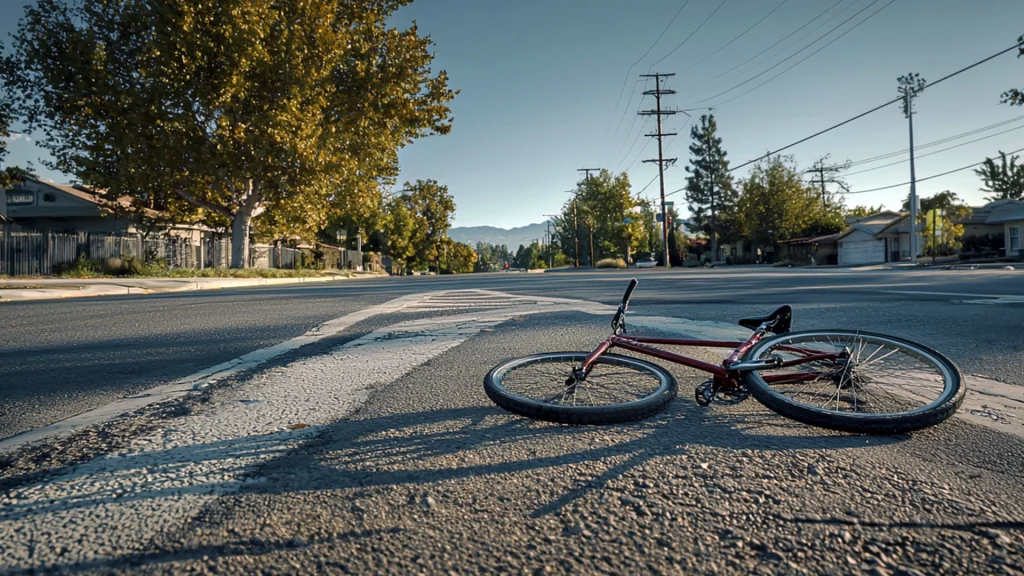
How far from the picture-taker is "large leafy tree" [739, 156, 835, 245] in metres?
61.9

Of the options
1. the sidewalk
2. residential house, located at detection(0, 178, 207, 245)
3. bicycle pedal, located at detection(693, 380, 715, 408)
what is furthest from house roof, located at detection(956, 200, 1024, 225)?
residential house, located at detection(0, 178, 207, 245)

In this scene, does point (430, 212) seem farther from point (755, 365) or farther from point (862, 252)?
point (755, 365)

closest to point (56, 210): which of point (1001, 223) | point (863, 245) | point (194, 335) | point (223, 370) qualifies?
point (194, 335)

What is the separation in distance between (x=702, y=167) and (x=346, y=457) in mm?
80381

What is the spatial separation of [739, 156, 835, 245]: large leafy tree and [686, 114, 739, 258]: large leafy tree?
8.93 metres

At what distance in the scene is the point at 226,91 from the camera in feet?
65.1

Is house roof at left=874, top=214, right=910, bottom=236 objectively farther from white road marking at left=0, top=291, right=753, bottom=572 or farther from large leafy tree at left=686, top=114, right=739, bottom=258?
white road marking at left=0, top=291, right=753, bottom=572

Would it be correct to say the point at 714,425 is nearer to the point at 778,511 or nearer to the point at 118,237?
the point at 778,511

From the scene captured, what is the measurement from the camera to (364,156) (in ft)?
79.6

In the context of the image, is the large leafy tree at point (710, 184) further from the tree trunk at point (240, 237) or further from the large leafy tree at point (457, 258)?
the tree trunk at point (240, 237)

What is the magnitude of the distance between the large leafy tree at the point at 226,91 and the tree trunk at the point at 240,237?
1244mm

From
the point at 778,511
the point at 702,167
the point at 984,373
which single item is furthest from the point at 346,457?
the point at 702,167

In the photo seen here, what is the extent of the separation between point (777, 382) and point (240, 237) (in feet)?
87.4

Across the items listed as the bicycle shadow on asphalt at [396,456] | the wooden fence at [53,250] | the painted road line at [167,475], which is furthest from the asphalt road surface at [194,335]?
the wooden fence at [53,250]
